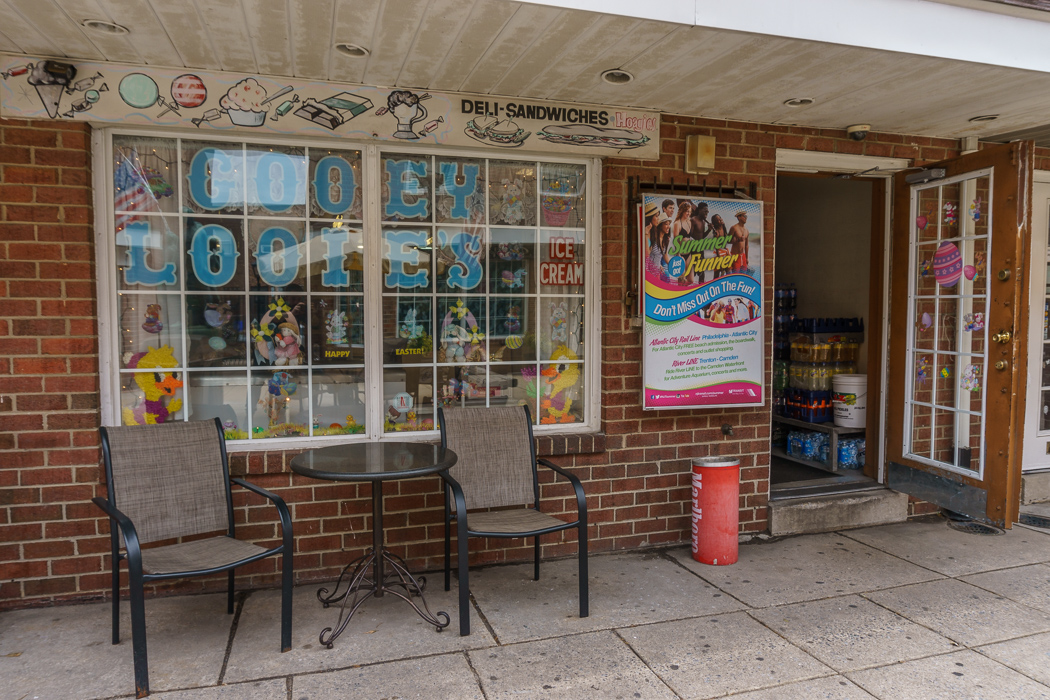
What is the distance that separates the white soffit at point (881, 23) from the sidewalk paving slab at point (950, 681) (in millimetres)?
2897

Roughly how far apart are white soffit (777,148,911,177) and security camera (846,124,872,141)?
0.13 metres

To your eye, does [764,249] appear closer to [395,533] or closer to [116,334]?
[395,533]

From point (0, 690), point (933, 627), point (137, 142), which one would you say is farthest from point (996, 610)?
point (137, 142)

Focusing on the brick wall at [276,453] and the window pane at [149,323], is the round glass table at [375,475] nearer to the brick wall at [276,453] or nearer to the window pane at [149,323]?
the brick wall at [276,453]

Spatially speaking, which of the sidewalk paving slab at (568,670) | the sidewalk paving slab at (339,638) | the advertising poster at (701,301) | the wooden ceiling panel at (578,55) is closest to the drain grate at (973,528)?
the advertising poster at (701,301)

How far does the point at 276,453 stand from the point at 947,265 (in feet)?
14.8

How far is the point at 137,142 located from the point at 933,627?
4917 mm

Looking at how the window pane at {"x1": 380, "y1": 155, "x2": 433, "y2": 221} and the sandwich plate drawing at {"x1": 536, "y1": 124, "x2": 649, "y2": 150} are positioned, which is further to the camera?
the sandwich plate drawing at {"x1": 536, "y1": 124, "x2": 649, "y2": 150}

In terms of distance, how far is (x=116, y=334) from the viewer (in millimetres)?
3678

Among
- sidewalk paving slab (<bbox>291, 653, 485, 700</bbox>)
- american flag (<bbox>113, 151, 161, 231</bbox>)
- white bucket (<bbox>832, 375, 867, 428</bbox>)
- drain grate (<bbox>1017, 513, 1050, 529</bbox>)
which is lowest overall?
sidewalk paving slab (<bbox>291, 653, 485, 700</bbox>)

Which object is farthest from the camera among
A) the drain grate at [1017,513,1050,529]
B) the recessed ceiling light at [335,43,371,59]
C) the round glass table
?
the drain grate at [1017,513,1050,529]

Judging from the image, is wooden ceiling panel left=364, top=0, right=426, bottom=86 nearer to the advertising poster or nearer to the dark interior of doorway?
the advertising poster

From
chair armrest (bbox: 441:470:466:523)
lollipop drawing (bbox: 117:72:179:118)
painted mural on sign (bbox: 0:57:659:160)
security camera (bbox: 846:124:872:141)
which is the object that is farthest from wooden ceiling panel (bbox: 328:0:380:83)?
security camera (bbox: 846:124:872:141)

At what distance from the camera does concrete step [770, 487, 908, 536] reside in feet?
15.6
